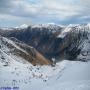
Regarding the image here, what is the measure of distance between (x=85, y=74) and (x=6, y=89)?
26.1ft

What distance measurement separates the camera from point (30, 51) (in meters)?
140

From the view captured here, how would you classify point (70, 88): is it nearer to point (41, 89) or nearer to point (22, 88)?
point (41, 89)

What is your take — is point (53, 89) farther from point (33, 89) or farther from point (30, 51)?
point (30, 51)

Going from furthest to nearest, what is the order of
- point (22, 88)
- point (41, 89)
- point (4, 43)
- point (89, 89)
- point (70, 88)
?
point (4, 43) < point (22, 88) < point (41, 89) < point (70, 88) < point (89, 89)

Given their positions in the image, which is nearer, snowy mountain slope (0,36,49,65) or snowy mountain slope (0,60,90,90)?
snowy mountain slope (0,60,90,90)

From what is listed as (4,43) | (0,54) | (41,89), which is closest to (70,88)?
(41,89)

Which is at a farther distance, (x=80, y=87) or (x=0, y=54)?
(x=0, y=54)

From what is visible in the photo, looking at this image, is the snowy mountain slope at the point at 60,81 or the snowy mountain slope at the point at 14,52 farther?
the snowy mountain slope at the point at 14,52

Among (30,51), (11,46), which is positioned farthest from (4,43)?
(30,51)

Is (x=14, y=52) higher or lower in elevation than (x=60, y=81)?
lower

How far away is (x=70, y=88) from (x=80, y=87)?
0.85m

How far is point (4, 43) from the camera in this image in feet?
378

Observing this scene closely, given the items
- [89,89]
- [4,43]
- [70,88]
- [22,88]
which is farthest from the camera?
[4,43]

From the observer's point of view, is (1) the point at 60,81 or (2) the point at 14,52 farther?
(2) the point at 14,52
